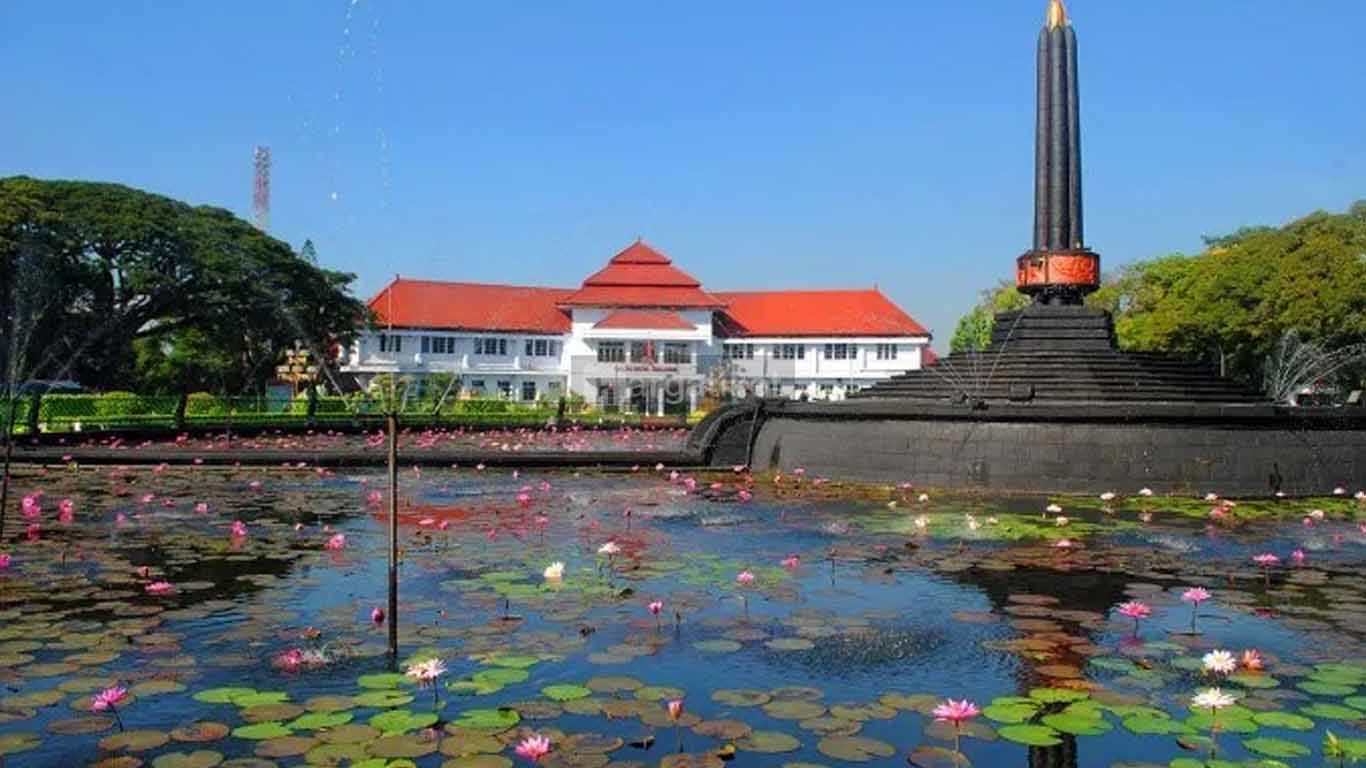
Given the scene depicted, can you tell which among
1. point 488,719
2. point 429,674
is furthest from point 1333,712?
point 429,674

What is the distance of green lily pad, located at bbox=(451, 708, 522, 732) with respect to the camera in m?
3.99

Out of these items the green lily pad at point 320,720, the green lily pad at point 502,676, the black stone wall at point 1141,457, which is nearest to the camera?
the green lily pad at point 320,720

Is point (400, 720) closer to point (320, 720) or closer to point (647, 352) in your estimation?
point (320, 720)

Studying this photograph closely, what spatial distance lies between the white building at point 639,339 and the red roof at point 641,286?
8 centimetres

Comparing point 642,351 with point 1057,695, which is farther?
point 642,351

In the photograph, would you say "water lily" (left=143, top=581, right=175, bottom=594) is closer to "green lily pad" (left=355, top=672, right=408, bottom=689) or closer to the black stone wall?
"green lily pad" (left=355, top=672, right=408, bottom=689)

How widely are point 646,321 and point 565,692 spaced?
187ft

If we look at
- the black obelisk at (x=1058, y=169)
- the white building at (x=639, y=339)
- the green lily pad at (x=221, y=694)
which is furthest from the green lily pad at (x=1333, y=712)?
the white building at (x=639, y=339)

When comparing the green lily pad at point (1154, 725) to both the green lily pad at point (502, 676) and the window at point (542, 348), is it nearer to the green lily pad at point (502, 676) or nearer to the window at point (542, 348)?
the green lily pad at point (502, 676)

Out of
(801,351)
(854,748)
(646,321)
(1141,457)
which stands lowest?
(854,748)

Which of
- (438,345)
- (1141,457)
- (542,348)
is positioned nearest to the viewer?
Result: (1141,457)

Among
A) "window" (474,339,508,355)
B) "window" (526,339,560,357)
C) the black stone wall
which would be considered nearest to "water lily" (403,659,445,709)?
the black stone wall

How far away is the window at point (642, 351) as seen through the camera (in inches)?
2410

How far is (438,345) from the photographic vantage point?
5984 centimetres
